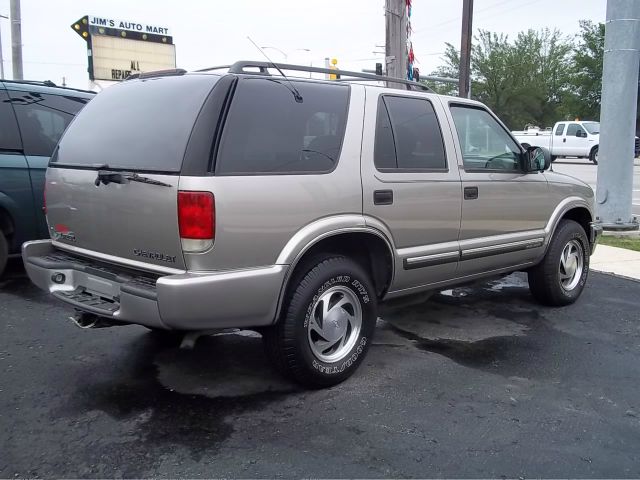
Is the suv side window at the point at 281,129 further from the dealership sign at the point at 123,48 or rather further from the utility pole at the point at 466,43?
the dealership sign at the point at 123,48

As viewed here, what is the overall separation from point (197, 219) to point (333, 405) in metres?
1.37

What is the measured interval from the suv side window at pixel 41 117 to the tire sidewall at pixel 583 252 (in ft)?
16.8

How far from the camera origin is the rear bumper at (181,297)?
3.20 m

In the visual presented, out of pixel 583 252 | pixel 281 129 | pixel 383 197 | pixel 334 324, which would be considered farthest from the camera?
pixel 583 252

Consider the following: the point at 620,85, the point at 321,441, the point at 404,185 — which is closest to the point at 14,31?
the point at 620,85

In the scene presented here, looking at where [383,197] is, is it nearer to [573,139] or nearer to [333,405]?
[333,405]

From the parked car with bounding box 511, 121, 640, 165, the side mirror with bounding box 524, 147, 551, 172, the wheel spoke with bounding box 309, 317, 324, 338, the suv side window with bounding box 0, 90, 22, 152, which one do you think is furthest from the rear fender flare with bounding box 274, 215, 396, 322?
the parked car with bounding box 511, 121, 640, 165

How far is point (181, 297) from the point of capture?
10.4ft

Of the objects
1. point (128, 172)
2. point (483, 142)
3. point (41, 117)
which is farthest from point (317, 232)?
point (41, 117)

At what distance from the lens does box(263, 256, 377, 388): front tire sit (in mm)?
3623

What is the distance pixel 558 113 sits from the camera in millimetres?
50781

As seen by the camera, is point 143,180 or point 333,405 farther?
point 333,405

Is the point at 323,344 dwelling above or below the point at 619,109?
below

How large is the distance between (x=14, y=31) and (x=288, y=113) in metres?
15.4
